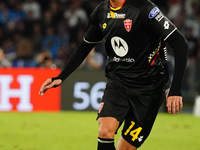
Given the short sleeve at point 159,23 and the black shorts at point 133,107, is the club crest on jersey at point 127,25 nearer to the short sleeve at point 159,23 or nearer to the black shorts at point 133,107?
the short sleeve at point 159,23

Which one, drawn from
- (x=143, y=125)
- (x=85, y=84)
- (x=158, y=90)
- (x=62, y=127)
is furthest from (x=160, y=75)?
(x=85, y=84)

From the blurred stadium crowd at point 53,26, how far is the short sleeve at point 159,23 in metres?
9.52

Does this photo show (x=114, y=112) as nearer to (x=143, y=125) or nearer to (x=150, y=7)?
(x=143, y=125)

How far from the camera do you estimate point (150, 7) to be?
477 cm

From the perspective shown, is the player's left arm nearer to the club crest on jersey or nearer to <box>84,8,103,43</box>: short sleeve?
the club crest on jersey

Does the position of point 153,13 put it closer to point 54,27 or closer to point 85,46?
point 85,46

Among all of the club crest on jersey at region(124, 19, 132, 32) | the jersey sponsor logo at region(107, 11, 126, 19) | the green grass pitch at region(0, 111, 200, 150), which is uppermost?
the jersey sponsor logo at region(107, 11, 126, 19)

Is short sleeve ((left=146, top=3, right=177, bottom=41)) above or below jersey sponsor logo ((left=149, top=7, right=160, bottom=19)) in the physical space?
below

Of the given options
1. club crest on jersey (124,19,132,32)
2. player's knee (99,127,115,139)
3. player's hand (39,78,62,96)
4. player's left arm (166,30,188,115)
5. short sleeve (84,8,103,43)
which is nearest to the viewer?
player's left arm (166,30,188,115)

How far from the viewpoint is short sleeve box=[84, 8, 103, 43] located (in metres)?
5.16

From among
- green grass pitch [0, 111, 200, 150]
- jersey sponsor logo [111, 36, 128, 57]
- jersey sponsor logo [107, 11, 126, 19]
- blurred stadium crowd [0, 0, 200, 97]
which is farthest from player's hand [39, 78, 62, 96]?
blurred stadium crowd [0, 0, 200, 97]

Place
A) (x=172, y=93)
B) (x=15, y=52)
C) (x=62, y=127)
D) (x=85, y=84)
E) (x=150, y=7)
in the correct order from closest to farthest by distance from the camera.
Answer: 1. (x=172, y=93)
2. (x=150, y=7)
3. (x=62, y=127)
4. (x=85, y=84)
5. (x=15, y=52)

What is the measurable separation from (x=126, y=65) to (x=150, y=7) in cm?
60

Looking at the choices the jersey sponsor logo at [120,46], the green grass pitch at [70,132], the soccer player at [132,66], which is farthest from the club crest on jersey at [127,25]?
the green grass pitch at [70,132]
